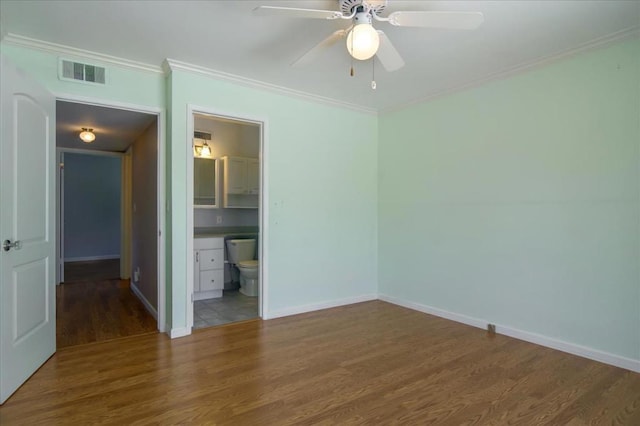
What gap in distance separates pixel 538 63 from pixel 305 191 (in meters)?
2.44

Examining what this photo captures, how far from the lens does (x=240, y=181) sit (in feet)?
16.4

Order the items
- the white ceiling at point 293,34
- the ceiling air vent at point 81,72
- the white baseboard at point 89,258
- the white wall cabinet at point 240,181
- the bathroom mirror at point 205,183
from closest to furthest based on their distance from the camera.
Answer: the white ceiling at point 293,34, the ceiling air vent at point 81,72, the bathroom mirror at point 205,183, the white wall cabinet at point 240,181, the white baseboard at point 89,258

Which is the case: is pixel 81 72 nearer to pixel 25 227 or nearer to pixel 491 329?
pixel 25 227

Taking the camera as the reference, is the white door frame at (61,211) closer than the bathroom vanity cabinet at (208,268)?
No

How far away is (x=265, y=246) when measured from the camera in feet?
11.9

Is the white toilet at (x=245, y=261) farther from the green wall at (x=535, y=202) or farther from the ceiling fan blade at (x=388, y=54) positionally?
the ceiling fan blade at (x=388, y=54)

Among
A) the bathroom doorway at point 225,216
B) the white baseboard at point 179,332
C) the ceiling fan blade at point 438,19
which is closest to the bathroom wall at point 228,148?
the bathroom doorway at point 225,216

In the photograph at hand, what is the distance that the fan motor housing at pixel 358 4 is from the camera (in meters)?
1.99

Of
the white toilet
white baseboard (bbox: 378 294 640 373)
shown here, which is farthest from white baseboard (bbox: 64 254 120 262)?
white baseboard (bbox: 378 294 640 373)

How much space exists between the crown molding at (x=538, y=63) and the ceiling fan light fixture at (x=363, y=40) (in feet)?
5.97

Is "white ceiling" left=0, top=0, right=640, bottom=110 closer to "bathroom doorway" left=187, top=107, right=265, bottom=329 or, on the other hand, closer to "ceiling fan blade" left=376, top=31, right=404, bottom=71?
"ceiling fan blade" left=376, top=31, right=404, bottom=71

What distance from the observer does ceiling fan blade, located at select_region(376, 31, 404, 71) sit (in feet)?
6.82

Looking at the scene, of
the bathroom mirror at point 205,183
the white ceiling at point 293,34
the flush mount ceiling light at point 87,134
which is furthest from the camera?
the bathroom mirror at point 205,183

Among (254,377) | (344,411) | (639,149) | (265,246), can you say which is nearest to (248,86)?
(265,246)
